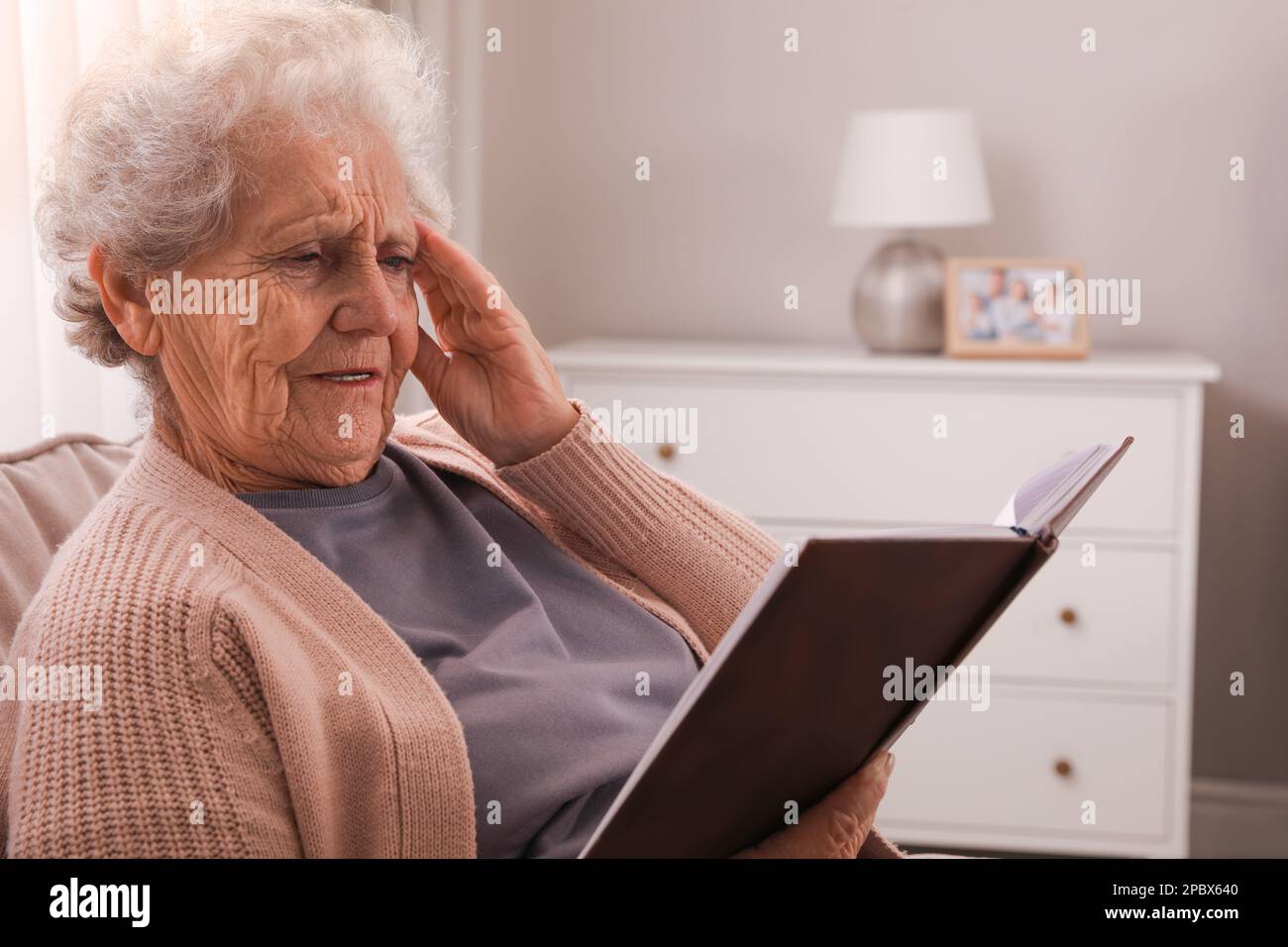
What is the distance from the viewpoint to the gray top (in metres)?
1.07

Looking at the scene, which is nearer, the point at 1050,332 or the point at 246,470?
the point at 246,470

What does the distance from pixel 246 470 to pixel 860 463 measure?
1493 millimetres

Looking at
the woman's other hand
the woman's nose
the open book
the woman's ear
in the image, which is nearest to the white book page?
the open book

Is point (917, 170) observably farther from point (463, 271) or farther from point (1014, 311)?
point (463, 271)

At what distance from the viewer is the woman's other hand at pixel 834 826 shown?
0.97 m

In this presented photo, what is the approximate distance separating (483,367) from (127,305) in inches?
13.9

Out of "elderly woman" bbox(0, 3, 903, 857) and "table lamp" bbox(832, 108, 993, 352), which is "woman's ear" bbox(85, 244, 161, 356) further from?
"table lamp" bbox(832, 108, 993, 352)

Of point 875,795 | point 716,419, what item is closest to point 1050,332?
point 716,419

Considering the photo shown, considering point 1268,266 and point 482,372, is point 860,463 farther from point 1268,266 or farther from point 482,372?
point 482,372

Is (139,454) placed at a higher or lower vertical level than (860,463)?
higher

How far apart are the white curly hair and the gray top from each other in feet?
0.73

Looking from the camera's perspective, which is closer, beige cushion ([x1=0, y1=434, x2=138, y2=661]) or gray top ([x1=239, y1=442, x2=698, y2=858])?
gray top ([x1=239, y1=442, x2=698, y2=858])

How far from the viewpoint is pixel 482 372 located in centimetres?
135

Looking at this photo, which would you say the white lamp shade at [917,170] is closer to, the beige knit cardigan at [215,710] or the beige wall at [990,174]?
the beige wall at [990,174]
